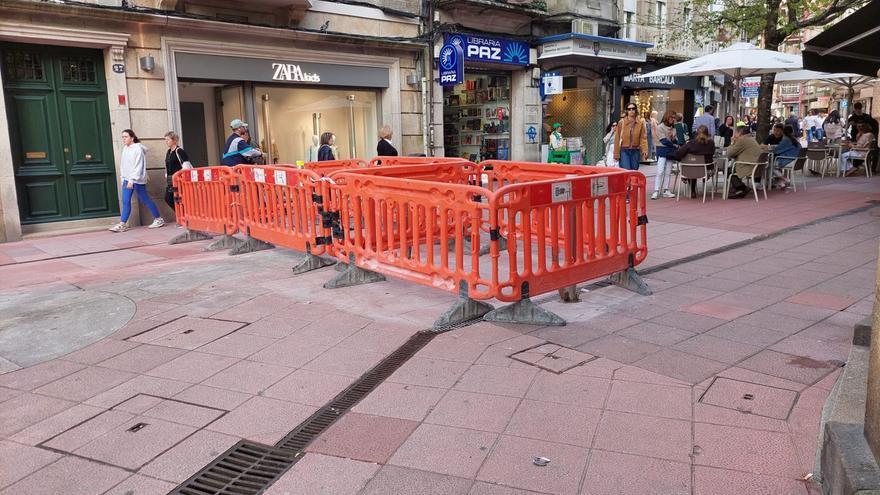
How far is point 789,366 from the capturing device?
13.3 feet

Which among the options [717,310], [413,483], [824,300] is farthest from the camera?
[824,300]

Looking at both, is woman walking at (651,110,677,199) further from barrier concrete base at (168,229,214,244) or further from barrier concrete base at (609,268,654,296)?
barrier concrete base at (168,229,214,244)

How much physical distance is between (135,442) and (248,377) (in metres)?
0.90

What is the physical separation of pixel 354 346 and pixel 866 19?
618 cm

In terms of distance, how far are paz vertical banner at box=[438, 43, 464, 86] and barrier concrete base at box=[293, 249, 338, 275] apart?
30.2 feet

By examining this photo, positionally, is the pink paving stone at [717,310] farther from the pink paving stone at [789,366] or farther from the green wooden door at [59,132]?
the green wooden door at [59,132]

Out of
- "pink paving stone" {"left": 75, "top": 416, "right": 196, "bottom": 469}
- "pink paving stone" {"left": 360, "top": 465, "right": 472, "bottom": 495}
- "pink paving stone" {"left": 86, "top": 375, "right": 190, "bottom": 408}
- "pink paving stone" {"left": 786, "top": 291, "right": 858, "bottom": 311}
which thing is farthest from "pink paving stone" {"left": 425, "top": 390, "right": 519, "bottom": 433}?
"pink paving stone" {"left": 786, "top": 291, "right": 858, "bottom": 311}

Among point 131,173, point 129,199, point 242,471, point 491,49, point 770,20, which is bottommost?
point 242,471

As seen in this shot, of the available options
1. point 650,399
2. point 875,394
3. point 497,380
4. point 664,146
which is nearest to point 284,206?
point 497,380

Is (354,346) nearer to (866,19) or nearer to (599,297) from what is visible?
(599,297)

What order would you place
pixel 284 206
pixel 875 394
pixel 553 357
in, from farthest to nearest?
pixel 284 206 → pixel 553 357 → pixel 875 394

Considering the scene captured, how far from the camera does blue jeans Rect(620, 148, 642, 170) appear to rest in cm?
1237

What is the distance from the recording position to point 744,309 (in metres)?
5.30

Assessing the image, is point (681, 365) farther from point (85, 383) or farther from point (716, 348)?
point (85, 383)
